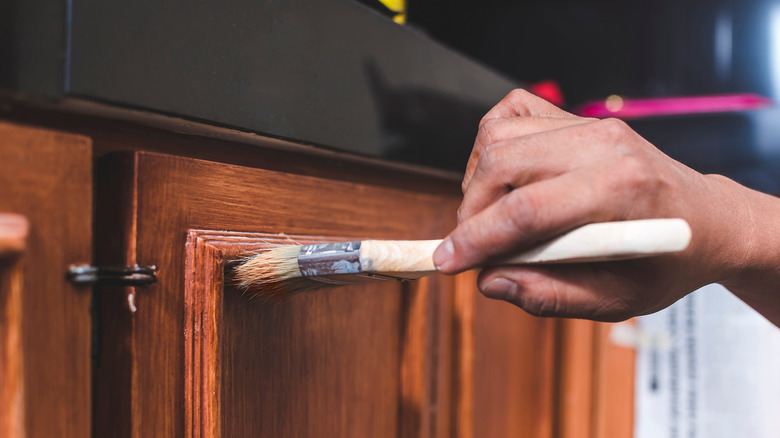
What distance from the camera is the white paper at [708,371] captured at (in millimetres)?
1080

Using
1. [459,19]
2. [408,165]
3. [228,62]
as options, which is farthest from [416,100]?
[459,19]

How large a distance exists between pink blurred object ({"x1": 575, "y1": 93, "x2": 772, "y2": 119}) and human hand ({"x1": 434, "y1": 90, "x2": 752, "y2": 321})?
2.31 feet

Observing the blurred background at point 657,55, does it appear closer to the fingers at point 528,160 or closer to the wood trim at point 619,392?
the wood trim at point 619,392

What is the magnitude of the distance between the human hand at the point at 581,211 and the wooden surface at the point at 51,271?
0.18 meters

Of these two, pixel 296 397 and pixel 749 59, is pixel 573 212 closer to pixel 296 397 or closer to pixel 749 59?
pixel 296 397

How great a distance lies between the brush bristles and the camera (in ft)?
1.11

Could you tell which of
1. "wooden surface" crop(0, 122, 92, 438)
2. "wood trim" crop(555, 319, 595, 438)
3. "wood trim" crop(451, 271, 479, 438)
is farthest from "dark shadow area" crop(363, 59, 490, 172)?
"wood trim" crop(555, 319, 595, 438)

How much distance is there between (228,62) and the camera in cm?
33

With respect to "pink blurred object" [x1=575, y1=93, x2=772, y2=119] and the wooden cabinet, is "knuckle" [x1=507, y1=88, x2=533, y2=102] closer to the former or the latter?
the wooden cabinet

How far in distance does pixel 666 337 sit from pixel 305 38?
1026 millimetres

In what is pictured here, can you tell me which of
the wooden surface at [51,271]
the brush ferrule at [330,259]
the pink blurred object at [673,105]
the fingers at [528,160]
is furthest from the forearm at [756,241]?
the pink blurred object at [673,105]

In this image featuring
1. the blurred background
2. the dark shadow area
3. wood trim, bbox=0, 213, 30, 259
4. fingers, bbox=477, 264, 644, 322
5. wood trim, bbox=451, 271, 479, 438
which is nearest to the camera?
wood trim, bbox=0, 213, 30, 259

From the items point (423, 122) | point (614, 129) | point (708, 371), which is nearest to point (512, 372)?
point (423, 122)

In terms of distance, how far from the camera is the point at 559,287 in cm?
34
